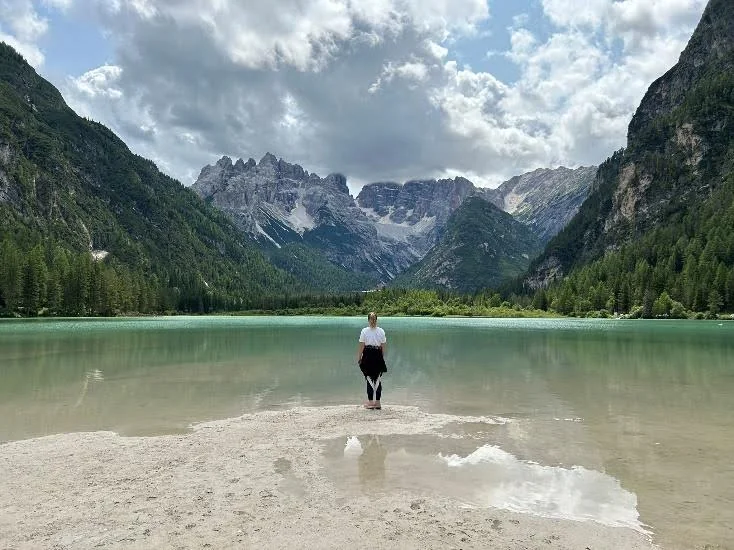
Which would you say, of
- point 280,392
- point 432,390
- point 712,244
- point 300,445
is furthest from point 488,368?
point 712,244

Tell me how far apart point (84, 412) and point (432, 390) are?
16.1m

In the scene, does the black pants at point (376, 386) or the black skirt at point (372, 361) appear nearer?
the black pants at point (376, 386)

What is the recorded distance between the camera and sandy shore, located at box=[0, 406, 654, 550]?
30.9 ft

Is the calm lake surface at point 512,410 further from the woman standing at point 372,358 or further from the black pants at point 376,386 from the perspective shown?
the woman standing at point 372,358

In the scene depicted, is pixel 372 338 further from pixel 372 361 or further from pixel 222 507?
pixel 222 507

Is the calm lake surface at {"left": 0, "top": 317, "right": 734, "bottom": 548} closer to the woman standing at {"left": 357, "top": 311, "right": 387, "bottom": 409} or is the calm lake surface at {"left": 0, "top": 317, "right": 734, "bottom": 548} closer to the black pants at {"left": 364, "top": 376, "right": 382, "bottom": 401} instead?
the black pants at {"left": 364, "top": 376, "right": 382, "bottom": 401}

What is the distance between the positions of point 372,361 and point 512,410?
20.0 feet

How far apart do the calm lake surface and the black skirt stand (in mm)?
2855

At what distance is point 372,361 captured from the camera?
22.6 m

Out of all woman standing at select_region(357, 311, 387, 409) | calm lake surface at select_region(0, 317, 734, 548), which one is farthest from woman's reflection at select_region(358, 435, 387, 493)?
woman standing at select_region(357, 311, 387, 409)

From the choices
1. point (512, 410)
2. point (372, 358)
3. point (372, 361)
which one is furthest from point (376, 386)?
point (512, 410)

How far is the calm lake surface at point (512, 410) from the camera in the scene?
38.6 ft

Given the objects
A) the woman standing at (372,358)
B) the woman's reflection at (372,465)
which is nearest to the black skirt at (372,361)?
the woman standing at (372,358)

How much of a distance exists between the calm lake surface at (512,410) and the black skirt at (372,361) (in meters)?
2.86
